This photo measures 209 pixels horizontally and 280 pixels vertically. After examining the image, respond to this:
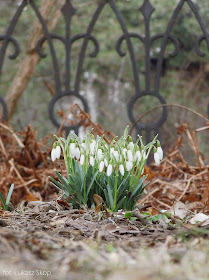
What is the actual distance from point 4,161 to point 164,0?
4280mm

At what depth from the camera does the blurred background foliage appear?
235 inches

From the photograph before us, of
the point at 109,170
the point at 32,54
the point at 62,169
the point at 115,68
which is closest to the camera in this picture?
the point at 109,170

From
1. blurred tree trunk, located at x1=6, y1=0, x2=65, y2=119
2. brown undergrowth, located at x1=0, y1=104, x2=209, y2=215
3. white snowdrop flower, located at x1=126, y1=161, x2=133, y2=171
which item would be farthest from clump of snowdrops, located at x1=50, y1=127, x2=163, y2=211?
Result: blurred tree trunk, located at x1=6, y1=0, x2=65, y2=119

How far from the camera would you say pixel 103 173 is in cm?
141

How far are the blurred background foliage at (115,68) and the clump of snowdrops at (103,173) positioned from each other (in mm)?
4097

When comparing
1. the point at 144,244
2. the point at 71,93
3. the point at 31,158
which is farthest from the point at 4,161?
the point at 144,244

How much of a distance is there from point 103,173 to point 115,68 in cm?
587

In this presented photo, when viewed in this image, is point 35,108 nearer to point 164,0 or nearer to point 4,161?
point 164,0

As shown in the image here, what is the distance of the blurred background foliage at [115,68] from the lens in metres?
5.96

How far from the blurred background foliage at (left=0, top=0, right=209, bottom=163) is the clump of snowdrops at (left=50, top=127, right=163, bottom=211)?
13.4ft

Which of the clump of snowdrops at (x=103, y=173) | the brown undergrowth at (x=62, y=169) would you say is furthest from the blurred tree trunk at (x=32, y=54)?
the clump of snowdrops at (x=103, y=173)

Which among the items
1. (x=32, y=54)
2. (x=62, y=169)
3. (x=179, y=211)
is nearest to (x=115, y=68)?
(x=32, y=54)

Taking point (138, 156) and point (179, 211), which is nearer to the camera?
point (138, 156)

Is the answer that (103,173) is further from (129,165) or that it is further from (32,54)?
(32,54)
